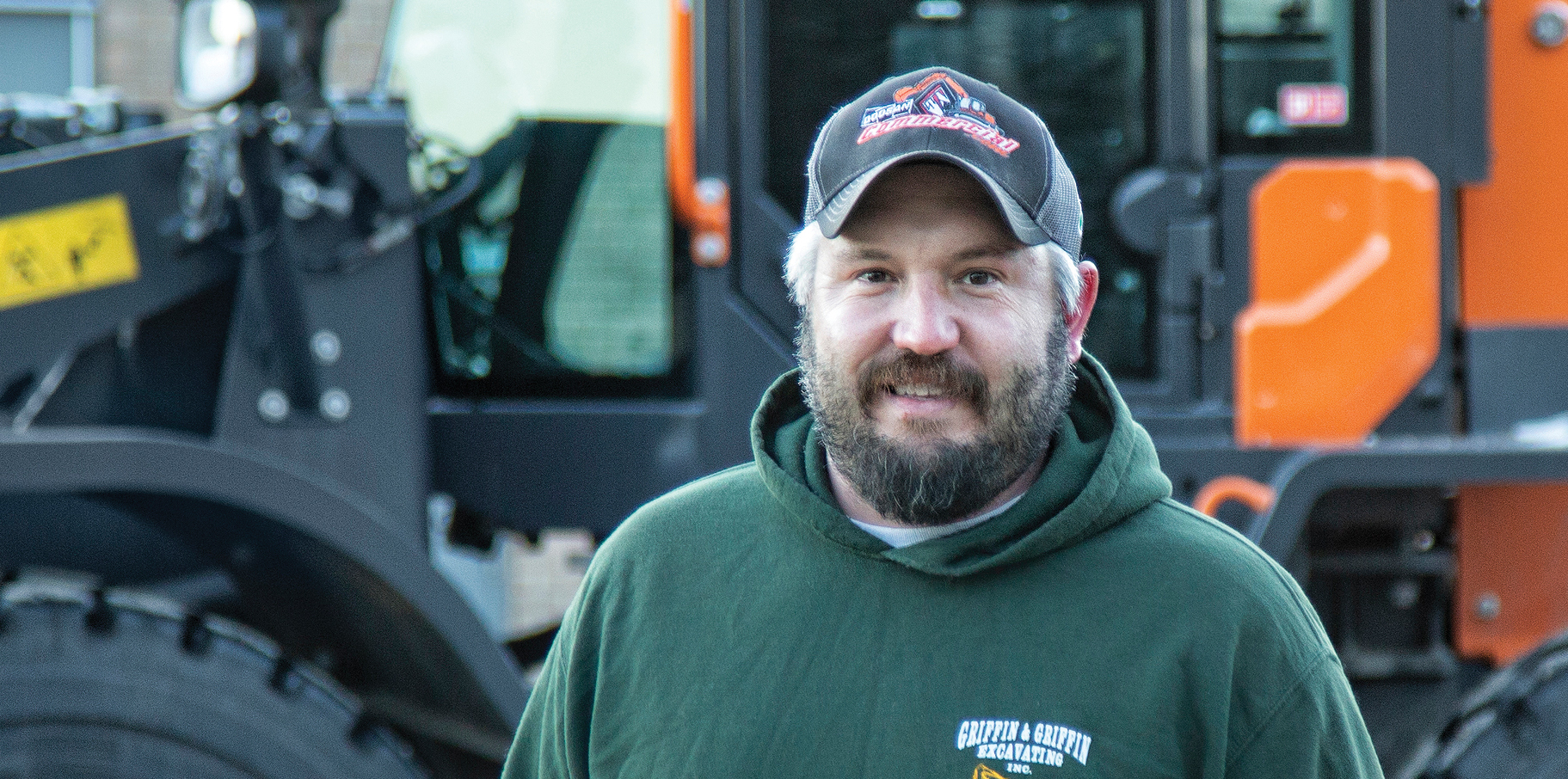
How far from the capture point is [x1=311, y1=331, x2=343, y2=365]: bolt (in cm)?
289

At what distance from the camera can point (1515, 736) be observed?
2688mm

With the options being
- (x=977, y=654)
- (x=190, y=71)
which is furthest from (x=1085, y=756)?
(x=190, y=71)

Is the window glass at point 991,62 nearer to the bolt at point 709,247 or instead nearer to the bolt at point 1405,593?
the bolt at point 709,247

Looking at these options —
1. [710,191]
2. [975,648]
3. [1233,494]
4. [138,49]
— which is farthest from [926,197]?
[138,49]

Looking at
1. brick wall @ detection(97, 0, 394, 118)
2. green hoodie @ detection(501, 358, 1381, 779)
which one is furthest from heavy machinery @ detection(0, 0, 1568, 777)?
brick wall @ detection(97, 0, 394, 118)

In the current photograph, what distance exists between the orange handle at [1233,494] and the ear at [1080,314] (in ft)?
4.43

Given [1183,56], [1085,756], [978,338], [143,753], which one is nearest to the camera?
[1085,756]

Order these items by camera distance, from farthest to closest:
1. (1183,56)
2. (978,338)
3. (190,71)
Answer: (1183,56) → (190,71) → (978,338)

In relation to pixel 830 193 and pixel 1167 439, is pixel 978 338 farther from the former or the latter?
pixel 1167 439

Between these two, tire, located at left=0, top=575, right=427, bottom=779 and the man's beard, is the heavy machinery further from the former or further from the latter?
the man's beard

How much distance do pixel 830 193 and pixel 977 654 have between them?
1.66 ft

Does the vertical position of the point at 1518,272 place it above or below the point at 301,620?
above

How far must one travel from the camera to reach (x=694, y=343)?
3.09m

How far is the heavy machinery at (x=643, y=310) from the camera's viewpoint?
9.16 feet
